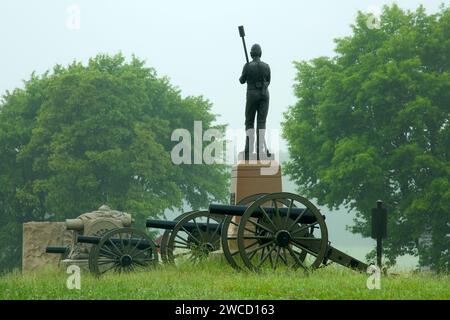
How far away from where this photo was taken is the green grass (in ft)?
38.6

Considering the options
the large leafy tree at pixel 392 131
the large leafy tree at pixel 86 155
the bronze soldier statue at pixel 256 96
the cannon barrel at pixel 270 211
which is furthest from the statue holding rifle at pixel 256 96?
the large leafy tree at pixel 86 155

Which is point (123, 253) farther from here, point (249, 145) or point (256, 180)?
point (249, 145)

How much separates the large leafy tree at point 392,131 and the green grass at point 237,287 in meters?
14.3

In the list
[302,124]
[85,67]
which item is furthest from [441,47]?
[85,67]

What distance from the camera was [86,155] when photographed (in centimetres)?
3797

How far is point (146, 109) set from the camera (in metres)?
41.0

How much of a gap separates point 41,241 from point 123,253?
9.34 meters

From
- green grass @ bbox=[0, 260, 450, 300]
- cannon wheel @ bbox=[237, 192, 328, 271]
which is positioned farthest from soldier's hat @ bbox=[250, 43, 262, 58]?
green grass @ bbox=[0, 260, 450, 300]

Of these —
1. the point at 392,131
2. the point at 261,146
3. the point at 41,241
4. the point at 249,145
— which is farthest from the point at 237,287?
the point at 392,131

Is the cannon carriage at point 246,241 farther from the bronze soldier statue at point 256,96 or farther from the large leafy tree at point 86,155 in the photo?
the large leafy tree at point 86,155

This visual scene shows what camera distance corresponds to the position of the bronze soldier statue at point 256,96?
18.0 metres

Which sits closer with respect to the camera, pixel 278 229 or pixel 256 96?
pixel 278 229
